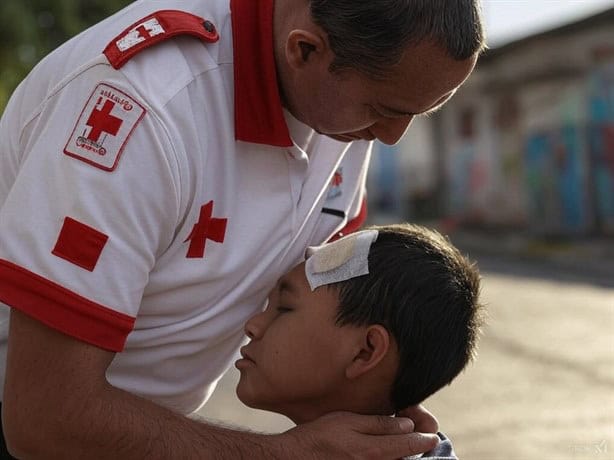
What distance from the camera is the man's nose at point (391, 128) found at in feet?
6.35

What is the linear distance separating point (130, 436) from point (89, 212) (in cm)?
40

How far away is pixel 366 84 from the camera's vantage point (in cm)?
183

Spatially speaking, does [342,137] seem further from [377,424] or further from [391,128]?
[377,424]

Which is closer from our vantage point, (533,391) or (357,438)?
(357,438)

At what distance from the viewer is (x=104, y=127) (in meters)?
1.60

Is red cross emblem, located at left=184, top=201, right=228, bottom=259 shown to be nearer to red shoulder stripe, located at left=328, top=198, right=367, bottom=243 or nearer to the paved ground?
red shoulder stripe, located at left=328, top=198, right=367, bottom=243

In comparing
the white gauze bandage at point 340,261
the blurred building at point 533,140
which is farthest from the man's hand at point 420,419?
the blurred building at point 533,140

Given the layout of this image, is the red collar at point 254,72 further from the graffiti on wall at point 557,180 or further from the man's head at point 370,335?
the graffiti on wall at point 557,180

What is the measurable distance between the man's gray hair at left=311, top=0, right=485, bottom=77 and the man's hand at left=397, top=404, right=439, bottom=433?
790 mm

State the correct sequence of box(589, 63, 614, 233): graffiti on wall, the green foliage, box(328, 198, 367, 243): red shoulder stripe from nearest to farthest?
box(328, 198, 367, 243): red shoulder stripe < the green foliage < box(589, 63, 614, 233): graffiti on wall

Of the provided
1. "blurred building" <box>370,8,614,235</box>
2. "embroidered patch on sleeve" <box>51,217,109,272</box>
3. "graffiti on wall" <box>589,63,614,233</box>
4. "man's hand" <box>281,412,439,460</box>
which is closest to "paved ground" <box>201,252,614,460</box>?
"man's hand" <box>281,412,439,460</box>

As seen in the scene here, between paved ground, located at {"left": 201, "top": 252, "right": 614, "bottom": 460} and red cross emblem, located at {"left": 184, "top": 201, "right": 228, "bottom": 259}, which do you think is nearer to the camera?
red cross emblem, located at {"left": 184, "top": 201, "right": 228, "bottom": 259}

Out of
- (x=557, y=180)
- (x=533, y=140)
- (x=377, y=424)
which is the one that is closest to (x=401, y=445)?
(x=377, y=424)

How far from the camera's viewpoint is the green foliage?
14.2 m
